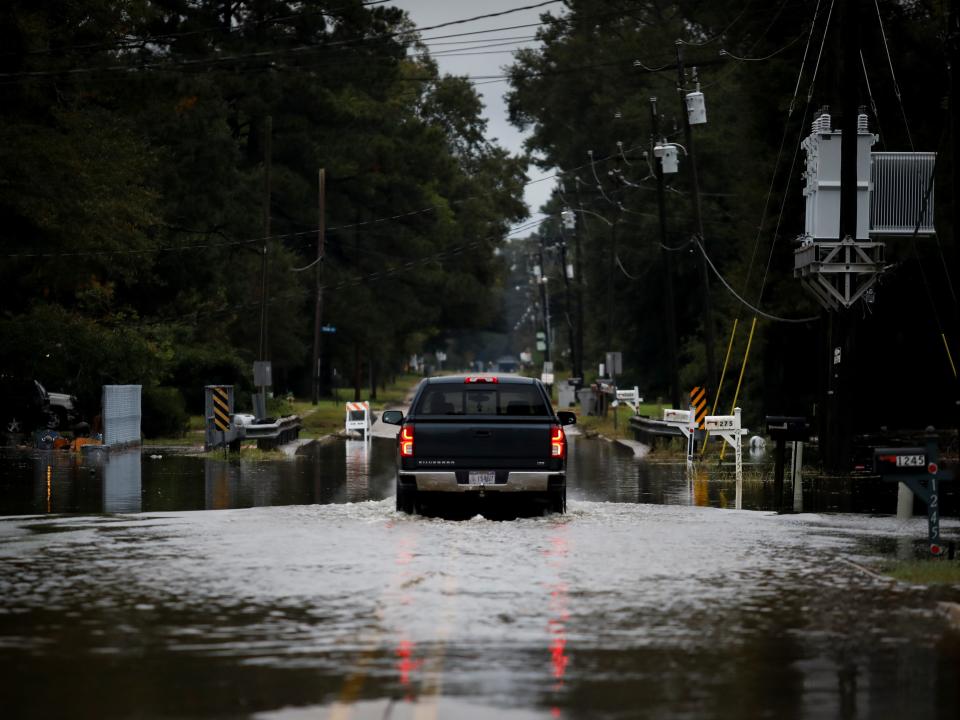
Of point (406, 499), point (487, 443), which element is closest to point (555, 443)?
point (487, 443)

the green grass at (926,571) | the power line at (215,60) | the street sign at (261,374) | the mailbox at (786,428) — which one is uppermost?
the power line at (215,60)

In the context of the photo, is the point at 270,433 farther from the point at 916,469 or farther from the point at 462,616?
the point at 462,616

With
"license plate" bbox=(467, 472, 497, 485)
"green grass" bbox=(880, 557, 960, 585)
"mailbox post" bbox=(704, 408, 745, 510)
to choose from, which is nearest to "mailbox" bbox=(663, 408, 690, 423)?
"mailbox post" bbox=(704, 408, 745, 510)

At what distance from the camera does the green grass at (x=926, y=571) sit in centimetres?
1452

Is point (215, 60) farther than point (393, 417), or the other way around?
point (215, 60)

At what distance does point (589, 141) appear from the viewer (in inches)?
3637

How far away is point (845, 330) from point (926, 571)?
15300 millimetres

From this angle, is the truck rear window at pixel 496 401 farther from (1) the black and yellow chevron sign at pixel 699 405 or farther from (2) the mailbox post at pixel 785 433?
(1) the black and yellow chevron sign at pixel 699 405

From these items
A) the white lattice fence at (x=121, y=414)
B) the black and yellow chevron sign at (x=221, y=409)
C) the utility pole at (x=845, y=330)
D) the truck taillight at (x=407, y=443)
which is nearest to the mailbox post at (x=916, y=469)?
the truck taillight at (x=407, y=443)

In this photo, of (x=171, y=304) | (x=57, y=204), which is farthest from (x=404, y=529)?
(x=171, y=304)

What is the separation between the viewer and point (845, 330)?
2988cm

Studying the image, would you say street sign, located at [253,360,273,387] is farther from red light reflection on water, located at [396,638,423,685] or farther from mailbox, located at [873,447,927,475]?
red light reflection on water, located at [396,638,423,685]

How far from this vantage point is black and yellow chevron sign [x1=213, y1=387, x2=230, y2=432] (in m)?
36.8

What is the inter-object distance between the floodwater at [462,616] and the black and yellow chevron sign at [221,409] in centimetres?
1375
